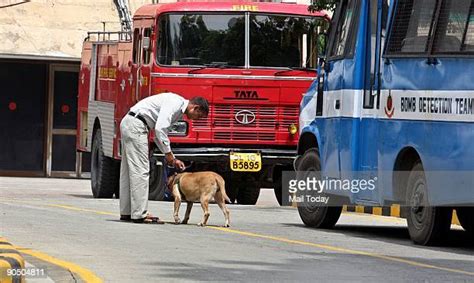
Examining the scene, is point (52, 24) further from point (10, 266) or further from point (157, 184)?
point (10, 266)

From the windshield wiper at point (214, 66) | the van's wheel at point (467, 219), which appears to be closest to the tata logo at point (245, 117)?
the windshield wiper at point (214, 66)

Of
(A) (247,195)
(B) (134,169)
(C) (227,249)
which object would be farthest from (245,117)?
(C) (227,249)

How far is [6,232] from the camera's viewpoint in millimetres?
14898

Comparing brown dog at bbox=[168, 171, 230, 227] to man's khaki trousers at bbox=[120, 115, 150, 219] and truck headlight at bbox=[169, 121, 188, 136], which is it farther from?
truck headlight at bbox=[169, 121, 188, 136]

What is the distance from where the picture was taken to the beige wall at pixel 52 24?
116 ft

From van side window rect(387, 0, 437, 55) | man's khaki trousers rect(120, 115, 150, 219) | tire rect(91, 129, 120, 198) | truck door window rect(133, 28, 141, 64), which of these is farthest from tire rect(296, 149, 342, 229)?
tire rect(91, 129, 120, 198)

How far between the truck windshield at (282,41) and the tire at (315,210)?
6022 mm

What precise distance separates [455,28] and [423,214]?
1948 mm

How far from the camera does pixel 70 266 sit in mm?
11789

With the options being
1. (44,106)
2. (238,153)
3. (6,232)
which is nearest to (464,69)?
(6,232)

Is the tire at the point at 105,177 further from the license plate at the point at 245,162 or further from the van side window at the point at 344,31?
the van side window at the point at 344,31

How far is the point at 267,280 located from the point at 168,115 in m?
5.85

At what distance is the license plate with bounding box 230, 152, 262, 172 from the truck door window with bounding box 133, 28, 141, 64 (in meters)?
2.65

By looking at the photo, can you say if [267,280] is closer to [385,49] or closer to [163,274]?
[163,274]
